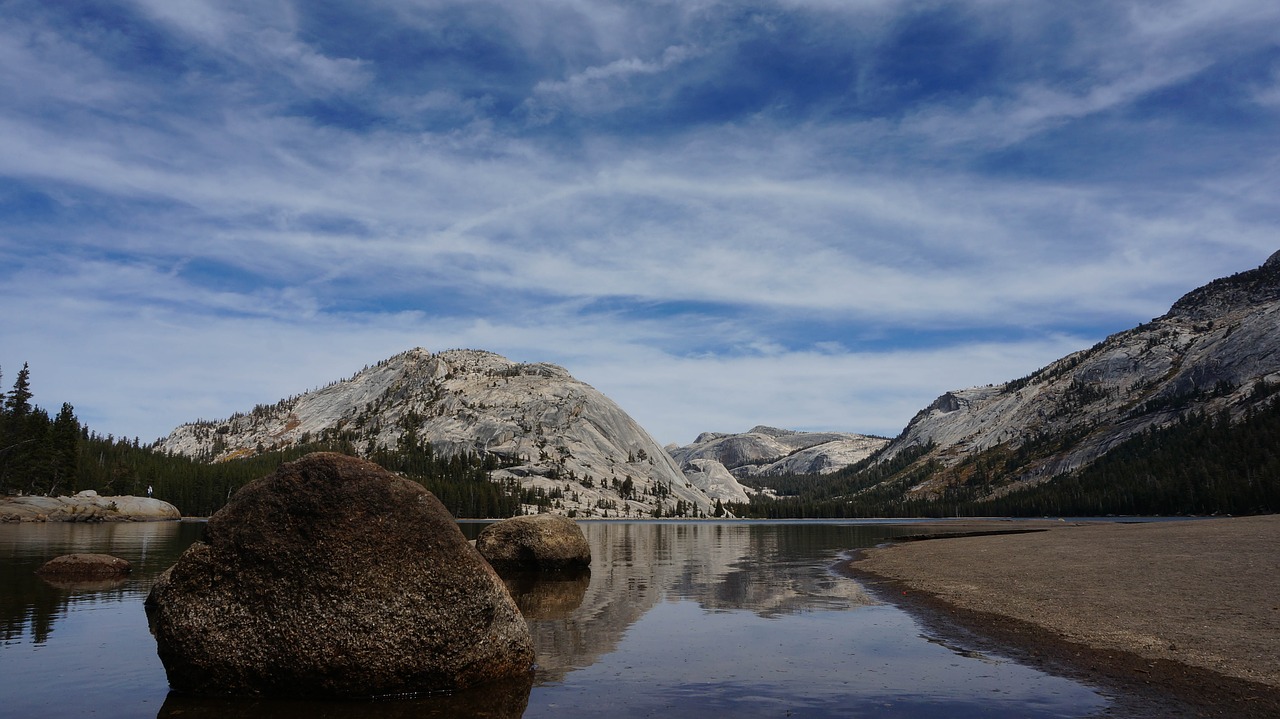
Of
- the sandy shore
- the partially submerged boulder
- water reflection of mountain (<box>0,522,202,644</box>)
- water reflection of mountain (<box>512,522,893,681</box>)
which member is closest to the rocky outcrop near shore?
water reflection of mountain (<box>0,522,202,644</box>)

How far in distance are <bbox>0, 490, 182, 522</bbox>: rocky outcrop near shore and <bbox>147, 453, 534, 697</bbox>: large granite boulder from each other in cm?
12167

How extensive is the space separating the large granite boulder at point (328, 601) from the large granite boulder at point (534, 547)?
86.9ft

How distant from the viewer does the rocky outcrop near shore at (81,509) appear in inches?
4240

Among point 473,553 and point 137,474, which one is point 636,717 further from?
point 137,474

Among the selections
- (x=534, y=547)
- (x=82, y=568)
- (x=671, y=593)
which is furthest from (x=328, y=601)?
(x=82, y=568)

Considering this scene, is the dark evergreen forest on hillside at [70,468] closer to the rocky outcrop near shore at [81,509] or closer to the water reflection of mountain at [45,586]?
the rocky outcrop near shore at [81,509]

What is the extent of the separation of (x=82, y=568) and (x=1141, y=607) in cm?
4706

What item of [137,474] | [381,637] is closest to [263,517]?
[381,637]

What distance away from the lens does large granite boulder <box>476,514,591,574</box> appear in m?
42.6

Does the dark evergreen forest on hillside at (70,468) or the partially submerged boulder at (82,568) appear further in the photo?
the dark evergreen forest on hillside at (70,468)

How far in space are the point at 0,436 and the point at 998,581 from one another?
160 metres

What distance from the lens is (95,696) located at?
15039mm

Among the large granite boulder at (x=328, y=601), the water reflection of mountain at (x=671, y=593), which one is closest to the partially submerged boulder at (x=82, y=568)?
the water reflection of mountain at (x=671, y=593)

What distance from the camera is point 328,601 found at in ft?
50.4
